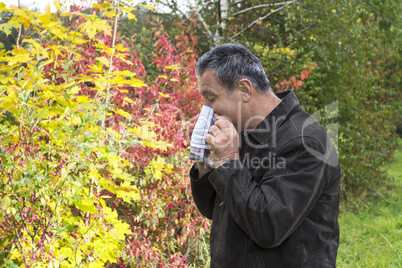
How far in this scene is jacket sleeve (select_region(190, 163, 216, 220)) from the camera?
6.44 ft

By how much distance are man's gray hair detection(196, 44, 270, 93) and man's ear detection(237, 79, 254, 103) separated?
0.02 meters

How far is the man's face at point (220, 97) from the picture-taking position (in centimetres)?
185

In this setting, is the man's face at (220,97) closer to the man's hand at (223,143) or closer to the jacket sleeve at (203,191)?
the man's hand at (223,143)

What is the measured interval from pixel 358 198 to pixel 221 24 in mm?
4170

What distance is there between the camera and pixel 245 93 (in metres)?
1.84

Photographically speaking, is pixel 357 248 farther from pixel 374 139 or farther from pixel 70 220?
pixel 70 220

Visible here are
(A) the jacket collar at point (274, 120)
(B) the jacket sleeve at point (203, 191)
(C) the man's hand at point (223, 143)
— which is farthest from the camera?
(B) the jacket sleeve at point (203, 191)

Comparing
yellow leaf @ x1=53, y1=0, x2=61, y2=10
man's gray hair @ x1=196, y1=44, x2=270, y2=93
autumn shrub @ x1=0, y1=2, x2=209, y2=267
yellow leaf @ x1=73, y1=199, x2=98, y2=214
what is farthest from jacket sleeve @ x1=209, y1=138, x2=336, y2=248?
yellow leaf @ x1=53, y1=0, x2=61, y2=10

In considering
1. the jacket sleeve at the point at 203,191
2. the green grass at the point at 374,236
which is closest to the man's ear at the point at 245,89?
the jacket sleeve at the point at 203,191

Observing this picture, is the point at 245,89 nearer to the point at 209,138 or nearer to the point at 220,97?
the point at 220,97

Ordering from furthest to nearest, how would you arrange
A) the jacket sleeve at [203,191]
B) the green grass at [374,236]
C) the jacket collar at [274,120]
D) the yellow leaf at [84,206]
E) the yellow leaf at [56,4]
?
the green grass at [374,236], the yellow leaf at [56,4], the yellow leaf at [84,206], the jacket sleeve at [203,191], the jacket collar at [274,120]

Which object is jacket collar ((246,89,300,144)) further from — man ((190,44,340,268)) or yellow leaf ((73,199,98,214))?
yellow leaf ((73,199,98,214))

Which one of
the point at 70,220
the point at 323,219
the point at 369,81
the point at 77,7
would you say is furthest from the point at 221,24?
the point at 323,219

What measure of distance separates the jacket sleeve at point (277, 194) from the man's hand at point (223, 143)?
0.19 feet
